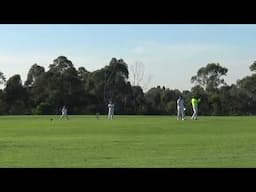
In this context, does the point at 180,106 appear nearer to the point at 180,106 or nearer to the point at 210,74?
the point at 180,106

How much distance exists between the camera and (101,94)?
80062mm

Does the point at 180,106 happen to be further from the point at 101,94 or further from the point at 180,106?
the point at 101,94

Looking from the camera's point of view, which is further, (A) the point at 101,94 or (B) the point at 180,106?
(A) the point at 101,94

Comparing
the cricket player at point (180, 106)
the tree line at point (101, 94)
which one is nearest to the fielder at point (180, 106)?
the cricket player at point (180, 106)

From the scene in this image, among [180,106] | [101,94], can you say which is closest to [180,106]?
[180,106]

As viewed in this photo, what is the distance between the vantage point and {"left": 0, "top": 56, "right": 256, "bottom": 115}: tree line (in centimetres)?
7238

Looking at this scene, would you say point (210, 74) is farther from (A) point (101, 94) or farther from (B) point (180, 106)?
(B) point (180, 106)

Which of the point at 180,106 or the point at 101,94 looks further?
the point at 101,94

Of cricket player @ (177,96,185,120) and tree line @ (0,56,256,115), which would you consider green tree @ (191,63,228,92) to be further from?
cricket player @ (177,96,185,120)

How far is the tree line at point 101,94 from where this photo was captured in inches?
2849

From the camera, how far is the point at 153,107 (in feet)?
250

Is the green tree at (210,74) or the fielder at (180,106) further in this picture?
the green tree at (210,74)

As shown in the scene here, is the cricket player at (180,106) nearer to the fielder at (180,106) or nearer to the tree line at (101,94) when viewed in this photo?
the fielder at (180,106)
